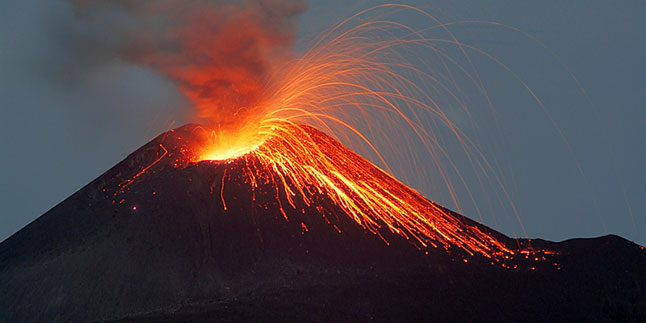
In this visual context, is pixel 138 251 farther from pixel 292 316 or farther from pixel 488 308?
pixel 488 308

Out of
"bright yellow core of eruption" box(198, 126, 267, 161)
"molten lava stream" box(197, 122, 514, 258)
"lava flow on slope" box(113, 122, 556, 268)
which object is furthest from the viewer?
"bright yellow core of eruption" box(198, 126, 267, 161)

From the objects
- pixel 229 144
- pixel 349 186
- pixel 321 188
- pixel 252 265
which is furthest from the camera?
pixel 229 144

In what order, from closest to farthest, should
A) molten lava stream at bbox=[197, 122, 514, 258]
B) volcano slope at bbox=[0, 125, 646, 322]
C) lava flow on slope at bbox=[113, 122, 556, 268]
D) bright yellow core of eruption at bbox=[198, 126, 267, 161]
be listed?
volcano slope at bbox=[0, 125, 646, 322] < lava flow on slope at bbox=[113, 122, 556, 268] < molten lava stream at bbox=[197, 122, 514, 258] < bright yellow core of eruption at bbox=[198, 126, 267, 161]

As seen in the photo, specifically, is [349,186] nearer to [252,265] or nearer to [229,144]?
[252,265]

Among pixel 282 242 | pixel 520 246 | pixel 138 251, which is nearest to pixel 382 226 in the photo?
pixel 282 242

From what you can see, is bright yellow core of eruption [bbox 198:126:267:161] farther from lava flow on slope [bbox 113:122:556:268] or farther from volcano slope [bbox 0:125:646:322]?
volcano slope [bbox 0:125:646:322]

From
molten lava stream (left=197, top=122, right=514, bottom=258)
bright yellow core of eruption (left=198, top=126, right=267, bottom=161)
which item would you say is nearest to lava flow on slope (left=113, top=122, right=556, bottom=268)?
molten lava stream (left=197, top=122, right=514, bottom=258)

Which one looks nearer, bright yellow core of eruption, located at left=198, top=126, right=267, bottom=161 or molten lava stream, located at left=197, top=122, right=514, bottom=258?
molten lava stream, located at left=197, top=122, right=514, bottom=258

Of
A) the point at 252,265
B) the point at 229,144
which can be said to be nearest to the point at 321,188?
the point at 252,265

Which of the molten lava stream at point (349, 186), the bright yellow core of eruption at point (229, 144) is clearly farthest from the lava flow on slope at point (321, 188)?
the bright yellow core of eruption at point (229, 144)
